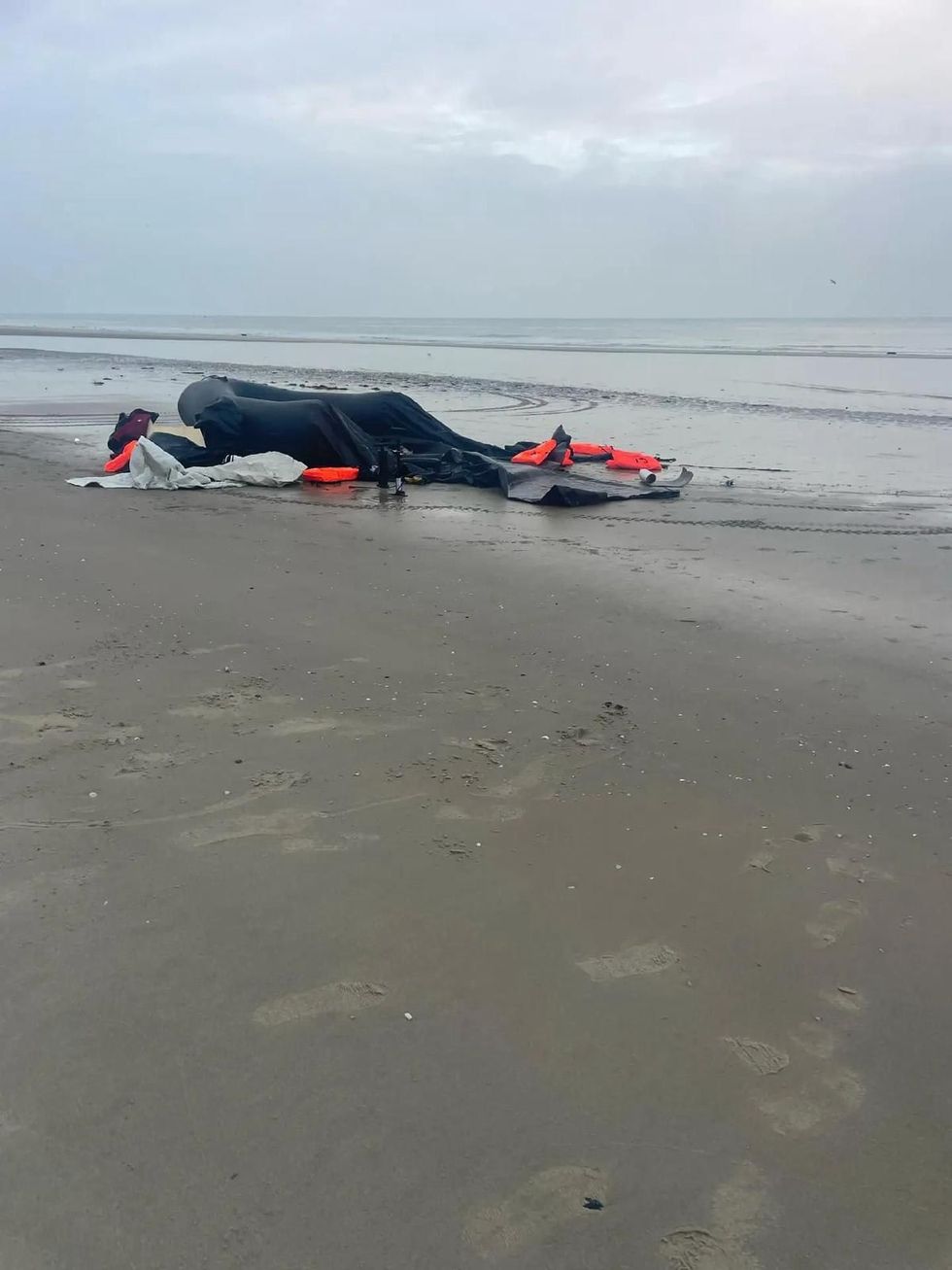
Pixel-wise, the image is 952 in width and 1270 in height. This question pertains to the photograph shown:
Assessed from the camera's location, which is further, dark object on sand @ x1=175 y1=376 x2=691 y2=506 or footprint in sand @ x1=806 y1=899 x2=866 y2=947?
dark object on sand @ x1=175 y1=376 x2=691 y2=506

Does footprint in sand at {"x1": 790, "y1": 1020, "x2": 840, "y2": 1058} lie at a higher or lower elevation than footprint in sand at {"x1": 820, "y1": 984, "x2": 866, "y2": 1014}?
lower

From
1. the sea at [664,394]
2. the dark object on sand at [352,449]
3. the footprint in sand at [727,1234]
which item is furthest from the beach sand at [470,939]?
the sea at [664,394]

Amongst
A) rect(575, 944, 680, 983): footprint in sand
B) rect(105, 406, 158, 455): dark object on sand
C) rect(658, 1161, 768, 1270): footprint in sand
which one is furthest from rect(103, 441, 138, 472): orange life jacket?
rect(658, 1161, 768, 1270): footprint in sand

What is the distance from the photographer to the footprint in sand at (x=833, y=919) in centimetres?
289

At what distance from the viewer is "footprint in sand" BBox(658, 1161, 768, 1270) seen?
1.88 metres

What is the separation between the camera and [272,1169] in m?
2.03

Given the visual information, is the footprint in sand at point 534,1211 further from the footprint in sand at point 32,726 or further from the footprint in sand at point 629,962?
the footprint in sand at point 32,726

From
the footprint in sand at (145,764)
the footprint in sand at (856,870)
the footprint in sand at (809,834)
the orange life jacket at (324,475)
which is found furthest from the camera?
the orange life jacket at (324,475)

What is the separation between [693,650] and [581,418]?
39.7 feet

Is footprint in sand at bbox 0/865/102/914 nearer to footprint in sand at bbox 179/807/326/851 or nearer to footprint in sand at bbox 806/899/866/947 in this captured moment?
footprint in sand at bbox 179/807/326/851

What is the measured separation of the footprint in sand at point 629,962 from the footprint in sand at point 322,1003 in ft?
1.91

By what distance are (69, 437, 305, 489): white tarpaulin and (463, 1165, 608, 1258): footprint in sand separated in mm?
8953

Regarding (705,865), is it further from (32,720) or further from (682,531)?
(682,531)

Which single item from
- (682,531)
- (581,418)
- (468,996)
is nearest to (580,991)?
(468,996)
